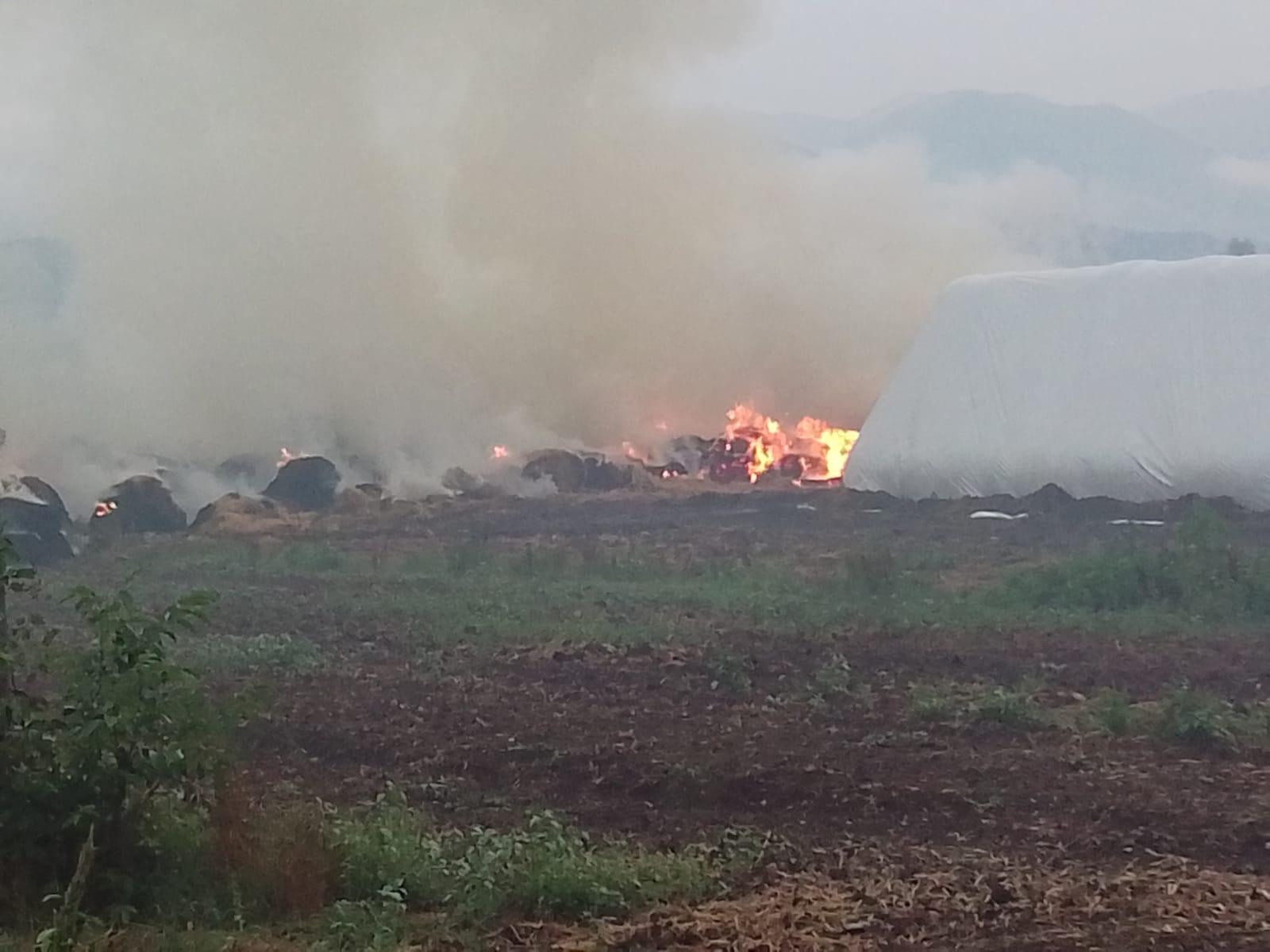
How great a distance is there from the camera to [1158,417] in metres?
21.5

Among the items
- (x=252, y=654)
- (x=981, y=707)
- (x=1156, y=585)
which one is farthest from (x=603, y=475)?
(x=981, y=707)

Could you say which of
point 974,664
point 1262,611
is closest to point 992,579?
point 1262,611

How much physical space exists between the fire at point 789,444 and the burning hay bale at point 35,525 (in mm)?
12807

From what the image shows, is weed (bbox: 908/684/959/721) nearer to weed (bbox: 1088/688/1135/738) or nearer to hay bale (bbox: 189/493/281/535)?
weed (bbox: 1088/688/1135/738)

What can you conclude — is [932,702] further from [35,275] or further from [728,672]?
[35,275]

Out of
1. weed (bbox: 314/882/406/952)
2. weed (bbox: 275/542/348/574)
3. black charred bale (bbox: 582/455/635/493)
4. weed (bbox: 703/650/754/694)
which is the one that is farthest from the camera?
black charred bale (bbox: 582/455/635/493)

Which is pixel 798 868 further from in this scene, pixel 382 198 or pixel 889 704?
pixel 382 198

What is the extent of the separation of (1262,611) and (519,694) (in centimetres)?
639

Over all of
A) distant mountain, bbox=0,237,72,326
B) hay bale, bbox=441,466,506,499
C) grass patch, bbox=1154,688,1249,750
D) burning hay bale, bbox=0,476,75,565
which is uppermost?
distant mountain, bbox=0,237,72,326

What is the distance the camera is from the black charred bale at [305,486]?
2383cm

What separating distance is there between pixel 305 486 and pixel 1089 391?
1124cm

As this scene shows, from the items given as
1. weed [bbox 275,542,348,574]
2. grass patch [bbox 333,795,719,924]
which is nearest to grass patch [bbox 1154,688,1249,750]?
grass patch [bbox 333,795,719,924]

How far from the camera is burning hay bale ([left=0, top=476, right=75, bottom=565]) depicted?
60.0ft

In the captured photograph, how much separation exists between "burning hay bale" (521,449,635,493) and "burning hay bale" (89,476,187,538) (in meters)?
6.32
